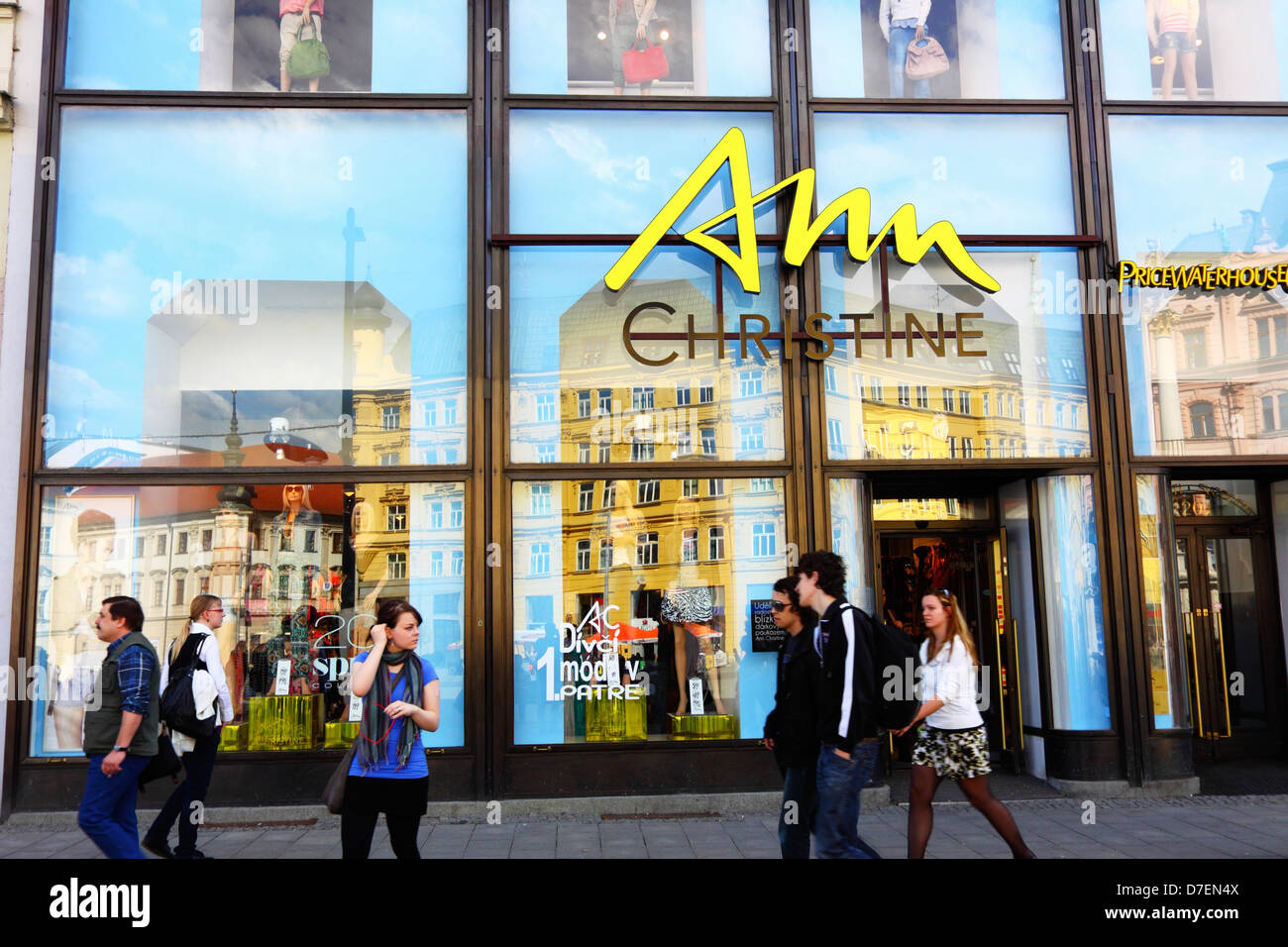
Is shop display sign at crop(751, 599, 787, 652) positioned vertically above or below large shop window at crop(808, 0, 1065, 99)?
below

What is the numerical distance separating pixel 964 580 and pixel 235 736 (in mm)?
7126

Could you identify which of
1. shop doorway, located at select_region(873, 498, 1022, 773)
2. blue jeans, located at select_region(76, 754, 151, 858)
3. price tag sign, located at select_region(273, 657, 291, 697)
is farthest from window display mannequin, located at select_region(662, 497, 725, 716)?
blue jeans, located at select_region(76, 754, 151, 858)

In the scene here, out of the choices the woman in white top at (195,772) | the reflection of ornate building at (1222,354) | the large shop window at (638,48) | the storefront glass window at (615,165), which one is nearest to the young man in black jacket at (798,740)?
the woman in white top at (195,772)

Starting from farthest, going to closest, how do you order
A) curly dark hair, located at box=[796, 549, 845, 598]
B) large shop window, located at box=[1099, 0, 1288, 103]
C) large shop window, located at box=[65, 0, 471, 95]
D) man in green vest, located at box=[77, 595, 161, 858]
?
large shop window, located at box=[1099, 0, 1288, 103] → large shop window, located at box=[65, 0, 471, 95] → man in green vest, located at box=[77, 595, 161, 858] → curly dark hair, located at box=[796, 549, 845, 598]

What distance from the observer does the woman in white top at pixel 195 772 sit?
23.5 ft

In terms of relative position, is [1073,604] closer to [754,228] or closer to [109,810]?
[754,228]

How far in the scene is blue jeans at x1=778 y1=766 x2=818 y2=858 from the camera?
5.75 metres

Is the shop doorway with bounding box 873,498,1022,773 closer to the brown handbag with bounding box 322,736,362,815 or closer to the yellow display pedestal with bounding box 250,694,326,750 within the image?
the yellow display pedestal with bounding box 250,694,326,750

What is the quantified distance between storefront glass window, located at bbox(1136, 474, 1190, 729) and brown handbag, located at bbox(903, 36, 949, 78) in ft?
14.0

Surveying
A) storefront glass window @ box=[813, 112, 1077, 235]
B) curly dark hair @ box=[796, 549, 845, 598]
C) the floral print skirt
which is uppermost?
storefront glass window @ box=[813, 112, 1077, 235]

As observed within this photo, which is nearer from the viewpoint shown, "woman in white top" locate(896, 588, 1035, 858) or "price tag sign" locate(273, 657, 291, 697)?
"woman in white top" locate(896, 588, 1035, 858)

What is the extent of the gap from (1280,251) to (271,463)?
943 cm

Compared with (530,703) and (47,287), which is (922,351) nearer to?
(530,703)

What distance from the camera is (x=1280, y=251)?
10.2 metres
